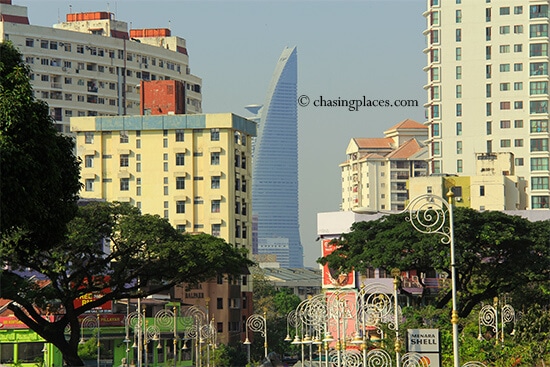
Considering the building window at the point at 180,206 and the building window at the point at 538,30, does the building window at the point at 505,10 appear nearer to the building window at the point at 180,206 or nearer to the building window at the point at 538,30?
the building window at the point at 538,30

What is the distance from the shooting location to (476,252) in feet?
236

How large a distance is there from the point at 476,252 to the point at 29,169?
44.0 m

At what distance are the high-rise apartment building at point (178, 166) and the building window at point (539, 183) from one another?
32048 mm

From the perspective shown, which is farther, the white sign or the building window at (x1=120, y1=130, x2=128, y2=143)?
the building window at (x1=120, y1=130, x2=128, y2=143)

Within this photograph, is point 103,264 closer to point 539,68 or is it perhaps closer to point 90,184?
point 90,184

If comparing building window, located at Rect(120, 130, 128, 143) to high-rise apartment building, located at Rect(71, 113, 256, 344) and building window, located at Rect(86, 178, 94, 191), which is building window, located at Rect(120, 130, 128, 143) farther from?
building window, located at Rect(86, 178, 94, 191)

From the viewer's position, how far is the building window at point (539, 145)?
5856 inches

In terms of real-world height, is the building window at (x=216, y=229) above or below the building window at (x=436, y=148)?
below

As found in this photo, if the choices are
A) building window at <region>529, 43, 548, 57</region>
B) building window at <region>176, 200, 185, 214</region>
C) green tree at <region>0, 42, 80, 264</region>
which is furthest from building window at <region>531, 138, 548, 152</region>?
green tree at <region>0, 42, 80, 264</region>

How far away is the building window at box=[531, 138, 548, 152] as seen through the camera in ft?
488

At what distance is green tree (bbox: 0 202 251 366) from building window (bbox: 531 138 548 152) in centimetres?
7625

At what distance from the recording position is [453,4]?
505ft

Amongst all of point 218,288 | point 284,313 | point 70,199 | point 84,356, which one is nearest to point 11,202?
point 70,199

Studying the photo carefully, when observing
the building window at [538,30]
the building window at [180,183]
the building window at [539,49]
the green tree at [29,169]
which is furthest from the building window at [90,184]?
the green tree at [29,169]
